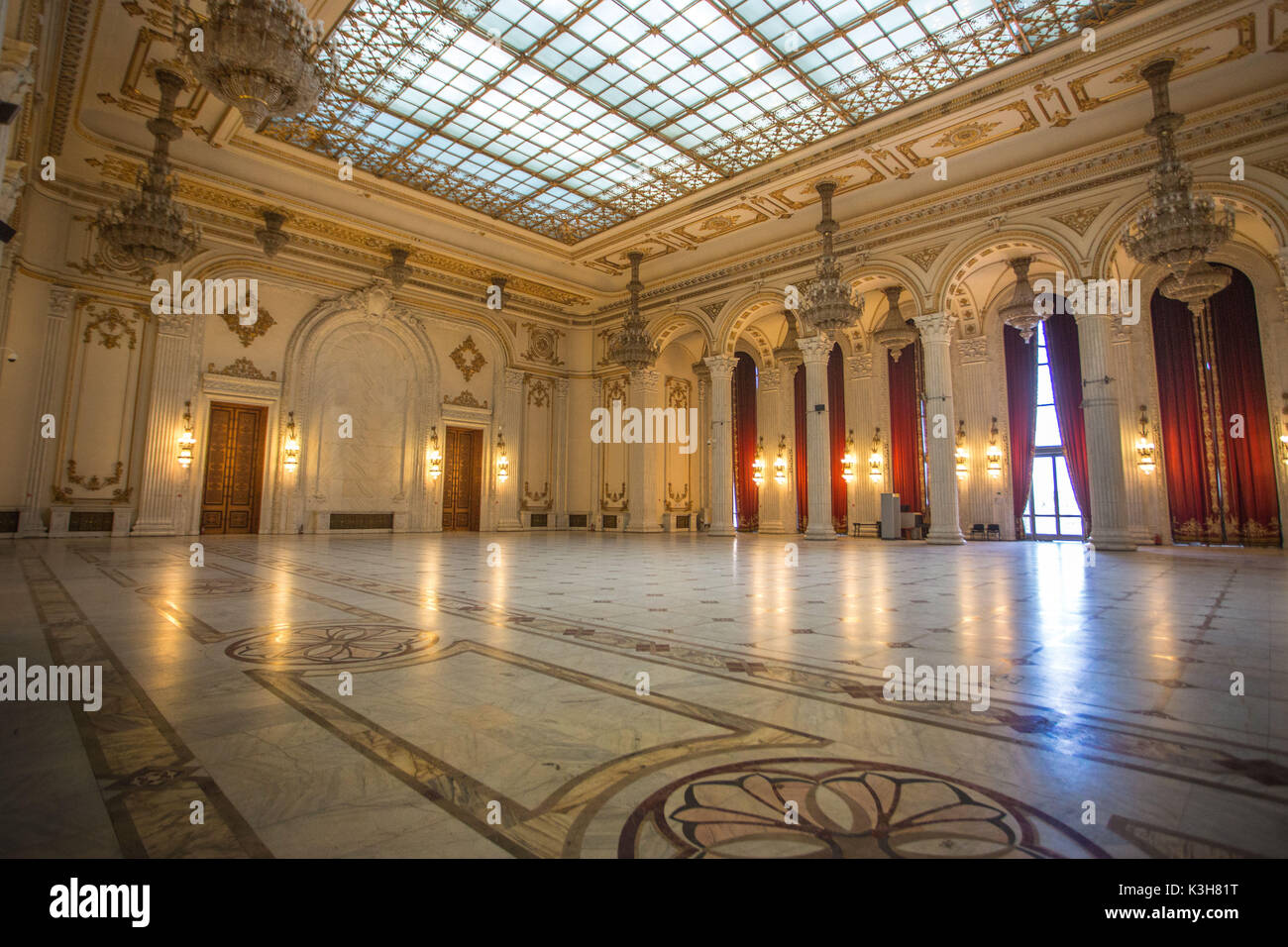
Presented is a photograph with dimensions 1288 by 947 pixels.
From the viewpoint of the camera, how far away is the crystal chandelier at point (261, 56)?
523cm

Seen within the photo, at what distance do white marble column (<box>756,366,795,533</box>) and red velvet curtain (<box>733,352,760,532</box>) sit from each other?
405 mm

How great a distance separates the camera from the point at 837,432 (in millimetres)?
18156

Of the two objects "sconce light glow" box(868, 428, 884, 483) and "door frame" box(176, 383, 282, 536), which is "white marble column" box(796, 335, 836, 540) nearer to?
"sconce light glow" box(868, 428, 884, 483)

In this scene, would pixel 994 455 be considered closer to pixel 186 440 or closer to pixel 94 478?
pixel 186 440

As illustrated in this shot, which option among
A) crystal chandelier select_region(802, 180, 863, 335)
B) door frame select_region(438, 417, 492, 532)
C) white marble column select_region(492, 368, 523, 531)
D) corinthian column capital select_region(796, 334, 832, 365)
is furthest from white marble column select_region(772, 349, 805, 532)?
door frame select_region(438, 417, 492, 532)

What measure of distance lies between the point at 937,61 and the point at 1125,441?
28.7 ft

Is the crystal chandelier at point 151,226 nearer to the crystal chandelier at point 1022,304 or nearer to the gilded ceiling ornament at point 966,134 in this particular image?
the gilded ceiling ornament at point 966,134

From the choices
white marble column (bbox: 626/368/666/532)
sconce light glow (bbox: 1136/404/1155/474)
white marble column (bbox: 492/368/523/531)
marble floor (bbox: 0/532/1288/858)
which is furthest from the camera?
white marble column (bbox: 626/368/666/532)

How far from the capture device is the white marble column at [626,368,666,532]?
1805 cm

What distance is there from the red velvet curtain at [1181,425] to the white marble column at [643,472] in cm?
1193

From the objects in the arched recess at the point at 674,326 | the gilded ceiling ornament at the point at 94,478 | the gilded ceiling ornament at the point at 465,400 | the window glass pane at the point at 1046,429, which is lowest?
the gilded ceiling ornament at the point at 94,478

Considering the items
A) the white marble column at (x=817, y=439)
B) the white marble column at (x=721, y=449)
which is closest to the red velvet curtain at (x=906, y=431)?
the white marble column at (x=817, y=439)

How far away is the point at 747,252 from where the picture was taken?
15789mm

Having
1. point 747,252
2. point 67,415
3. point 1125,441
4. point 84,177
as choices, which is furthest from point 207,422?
point 1125,441
